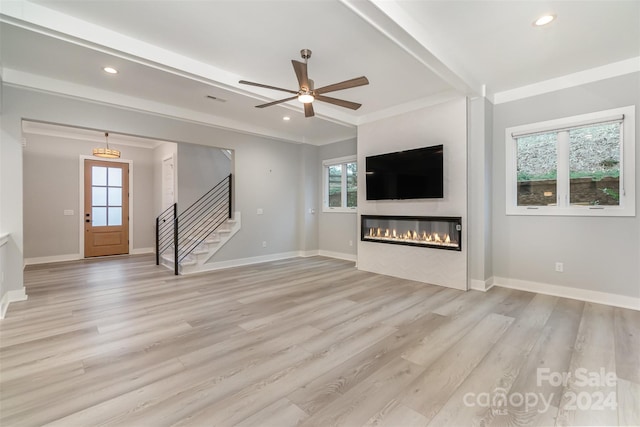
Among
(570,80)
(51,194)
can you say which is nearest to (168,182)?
(51,194)

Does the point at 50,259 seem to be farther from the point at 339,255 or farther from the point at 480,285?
the point at 480,285

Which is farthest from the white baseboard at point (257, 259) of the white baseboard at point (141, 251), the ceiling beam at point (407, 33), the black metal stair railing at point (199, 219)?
the ceiling beam at point (407, 33)

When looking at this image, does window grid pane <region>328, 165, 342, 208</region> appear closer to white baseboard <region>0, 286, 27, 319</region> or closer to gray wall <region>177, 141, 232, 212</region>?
gray wall <region>177, 141, 232, 212</region>

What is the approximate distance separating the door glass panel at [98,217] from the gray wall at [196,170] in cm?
231

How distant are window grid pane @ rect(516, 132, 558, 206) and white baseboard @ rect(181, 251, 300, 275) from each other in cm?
481

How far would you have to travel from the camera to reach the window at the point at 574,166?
3434 mm

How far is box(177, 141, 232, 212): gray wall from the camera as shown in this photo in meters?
6.74

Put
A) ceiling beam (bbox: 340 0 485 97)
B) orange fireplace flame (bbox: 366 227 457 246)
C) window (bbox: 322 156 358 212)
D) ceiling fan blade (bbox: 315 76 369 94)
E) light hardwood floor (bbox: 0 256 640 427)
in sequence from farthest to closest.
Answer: window (bbox: 322 156 358 212) < orange fireplace flame (bbox: 366 227 457 246) < ceiling fan blade (bbox: 315 76 369 94) < ceiling beam (bbox: 340 0 485 97) < light hardwood floor (bbox: 0 256 640 427)

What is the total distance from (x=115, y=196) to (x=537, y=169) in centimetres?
927

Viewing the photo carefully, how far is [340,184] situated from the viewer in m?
7.01

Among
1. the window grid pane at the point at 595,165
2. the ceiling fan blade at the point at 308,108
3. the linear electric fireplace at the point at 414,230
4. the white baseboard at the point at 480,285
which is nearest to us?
the ceiling fan blade at the point at 308,108

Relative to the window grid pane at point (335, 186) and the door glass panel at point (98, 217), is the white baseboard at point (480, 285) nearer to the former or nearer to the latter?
the window grid pane at point (335, 186)

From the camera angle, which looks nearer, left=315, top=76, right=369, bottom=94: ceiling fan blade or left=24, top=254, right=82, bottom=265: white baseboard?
left=315, top=76, right=369, bottom=94: ceiling fan blade

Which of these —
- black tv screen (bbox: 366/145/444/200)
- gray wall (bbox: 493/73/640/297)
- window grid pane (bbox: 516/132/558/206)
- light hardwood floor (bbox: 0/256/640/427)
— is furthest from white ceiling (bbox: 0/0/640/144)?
light hardwood floor (bbox: 0/256/640/427)
